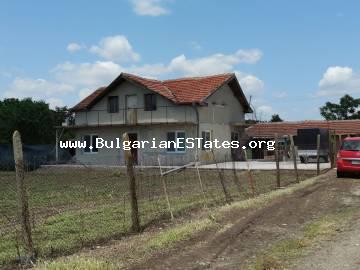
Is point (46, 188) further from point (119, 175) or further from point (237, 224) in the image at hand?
point (237, 224)

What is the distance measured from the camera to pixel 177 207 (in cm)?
1329

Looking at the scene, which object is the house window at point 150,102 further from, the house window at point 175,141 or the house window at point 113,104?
the house window at point 113,104

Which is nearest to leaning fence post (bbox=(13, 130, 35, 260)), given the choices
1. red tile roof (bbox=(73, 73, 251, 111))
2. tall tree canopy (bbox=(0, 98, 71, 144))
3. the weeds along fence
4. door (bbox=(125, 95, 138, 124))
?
the weeds along fence

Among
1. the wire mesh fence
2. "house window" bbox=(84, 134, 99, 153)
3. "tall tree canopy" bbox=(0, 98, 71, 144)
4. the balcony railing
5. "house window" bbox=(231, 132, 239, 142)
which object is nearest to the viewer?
the wire mesh fence

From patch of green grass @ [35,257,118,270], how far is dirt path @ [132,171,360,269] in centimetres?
42

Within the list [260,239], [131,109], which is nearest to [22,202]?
[260,239]

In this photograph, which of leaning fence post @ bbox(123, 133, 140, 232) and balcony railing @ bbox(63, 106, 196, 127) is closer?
leaning fence post @ bbox(123, 133, 140, 232)

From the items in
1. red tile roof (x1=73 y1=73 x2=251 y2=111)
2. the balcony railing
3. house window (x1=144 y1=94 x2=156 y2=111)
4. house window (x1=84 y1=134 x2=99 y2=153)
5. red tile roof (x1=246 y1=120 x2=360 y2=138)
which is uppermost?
red tile roof (x1=73 y1=73 x2=251 y2=111)

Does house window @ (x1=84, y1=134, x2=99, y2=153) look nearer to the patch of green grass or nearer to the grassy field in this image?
the grassy field

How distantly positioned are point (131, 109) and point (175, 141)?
3968mm

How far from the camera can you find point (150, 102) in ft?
124

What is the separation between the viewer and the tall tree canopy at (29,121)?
59094 millimetres

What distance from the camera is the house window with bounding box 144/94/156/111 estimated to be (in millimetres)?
37700

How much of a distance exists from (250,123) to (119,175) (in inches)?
675
